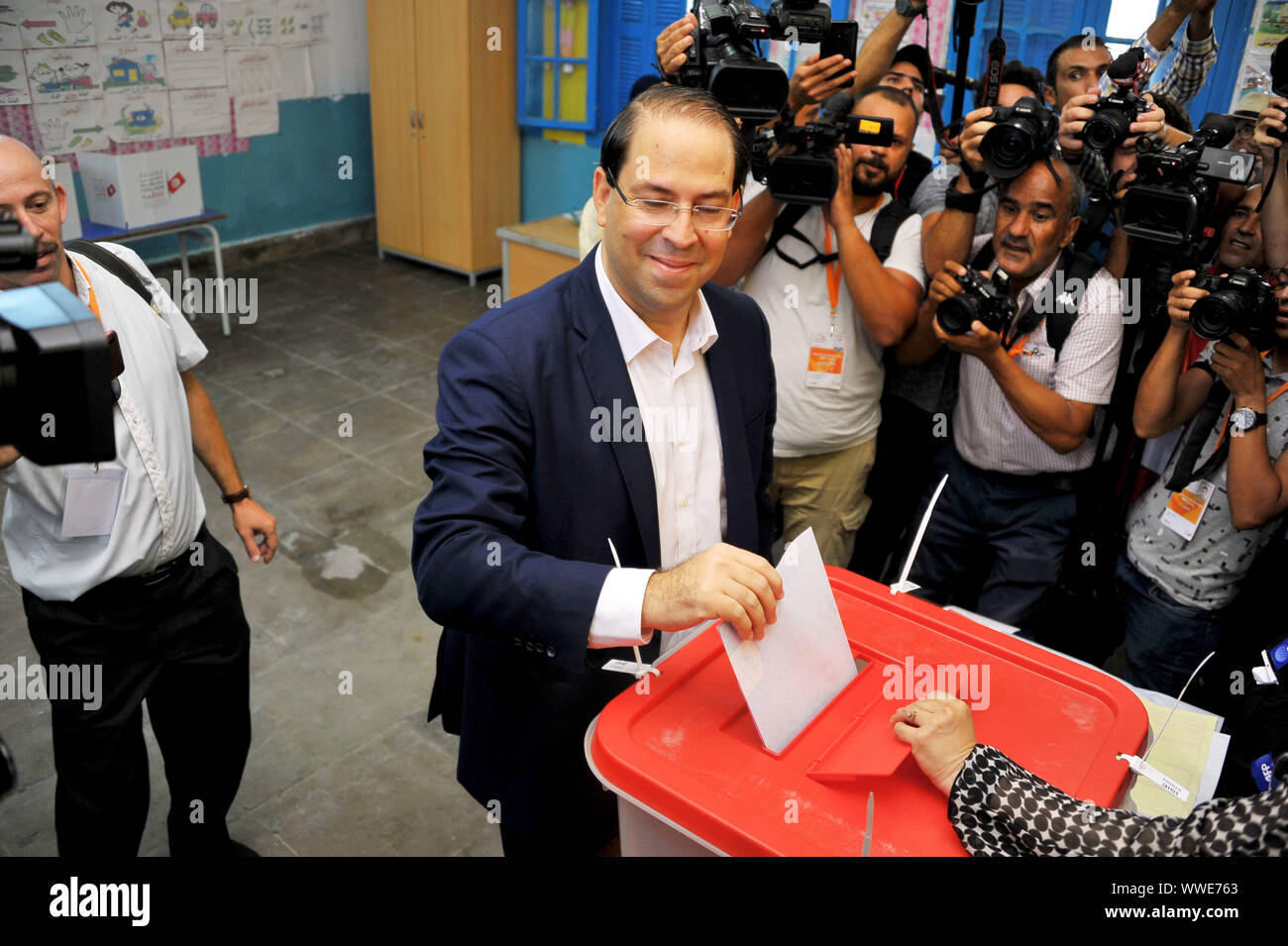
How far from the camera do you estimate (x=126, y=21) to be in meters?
5.44

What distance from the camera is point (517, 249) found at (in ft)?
17.0

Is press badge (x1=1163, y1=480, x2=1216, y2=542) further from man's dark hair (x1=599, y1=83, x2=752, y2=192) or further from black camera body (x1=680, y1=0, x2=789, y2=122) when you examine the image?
man's dark hair (x1=599, y1=83, x2=752, y2=192)

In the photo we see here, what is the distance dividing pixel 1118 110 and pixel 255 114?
558 centimetres

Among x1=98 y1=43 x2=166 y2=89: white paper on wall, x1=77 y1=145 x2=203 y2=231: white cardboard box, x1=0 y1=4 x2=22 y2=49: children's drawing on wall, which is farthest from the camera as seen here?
x1=98 y1=43 x2=166 y2=89: white paper on wall

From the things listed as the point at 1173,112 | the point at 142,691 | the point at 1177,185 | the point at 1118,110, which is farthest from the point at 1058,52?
the point at 142,691

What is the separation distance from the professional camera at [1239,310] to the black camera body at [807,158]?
2.83 feet

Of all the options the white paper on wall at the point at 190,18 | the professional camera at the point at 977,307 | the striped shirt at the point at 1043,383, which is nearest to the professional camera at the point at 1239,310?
the striped shirt at the point at 1043,383

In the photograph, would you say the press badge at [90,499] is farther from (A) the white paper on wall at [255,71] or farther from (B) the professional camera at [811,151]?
(A) the white paper on wall at [255,71]

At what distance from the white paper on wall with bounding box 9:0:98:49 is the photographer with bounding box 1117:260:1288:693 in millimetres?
5602

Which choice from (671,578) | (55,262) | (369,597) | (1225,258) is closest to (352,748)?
(369,597)

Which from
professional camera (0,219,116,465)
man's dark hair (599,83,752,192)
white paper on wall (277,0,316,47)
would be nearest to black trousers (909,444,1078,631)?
man's dark hair (599,83,752,192)

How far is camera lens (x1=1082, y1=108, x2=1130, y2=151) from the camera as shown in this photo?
7.48 ft

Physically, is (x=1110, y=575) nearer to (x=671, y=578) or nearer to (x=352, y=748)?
(x=671, y=578)
